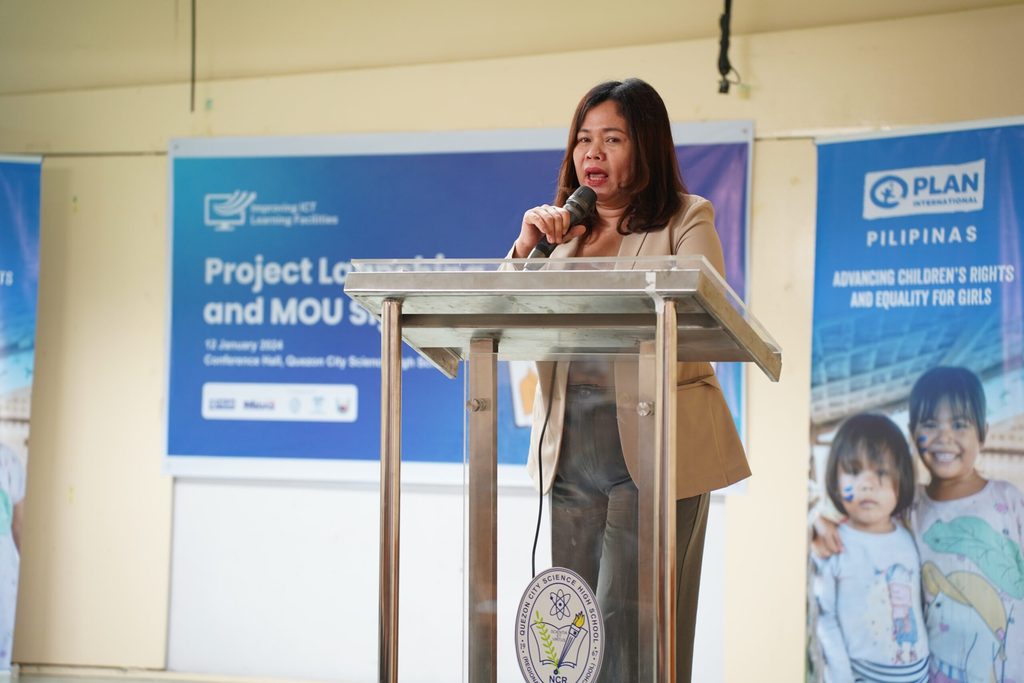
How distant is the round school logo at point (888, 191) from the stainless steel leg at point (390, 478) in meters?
2.72

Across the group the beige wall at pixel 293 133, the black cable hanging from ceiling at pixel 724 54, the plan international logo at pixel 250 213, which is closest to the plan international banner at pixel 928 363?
the beige wall at pixel 293 133

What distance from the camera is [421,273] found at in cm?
136

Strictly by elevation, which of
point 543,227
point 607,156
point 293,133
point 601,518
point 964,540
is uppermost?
point 293,133

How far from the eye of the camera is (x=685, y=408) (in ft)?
5.24

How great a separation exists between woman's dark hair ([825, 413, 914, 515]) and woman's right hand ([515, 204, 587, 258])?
7.42ft

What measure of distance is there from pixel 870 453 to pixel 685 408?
88.2 inches

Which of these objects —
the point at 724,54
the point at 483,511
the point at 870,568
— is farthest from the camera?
the point at 724,54

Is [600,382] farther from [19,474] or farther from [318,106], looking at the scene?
[19,474]

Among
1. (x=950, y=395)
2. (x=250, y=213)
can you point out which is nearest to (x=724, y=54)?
(x=950, y=395)

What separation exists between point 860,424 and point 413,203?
1.85 m

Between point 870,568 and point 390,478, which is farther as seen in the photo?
point 870,568

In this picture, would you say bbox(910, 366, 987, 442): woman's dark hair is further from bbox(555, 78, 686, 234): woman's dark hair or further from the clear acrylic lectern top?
the clear acrylic lectern top

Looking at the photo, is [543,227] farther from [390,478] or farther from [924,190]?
[924,190]

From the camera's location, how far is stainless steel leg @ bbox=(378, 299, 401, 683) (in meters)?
1.40
